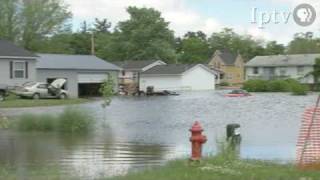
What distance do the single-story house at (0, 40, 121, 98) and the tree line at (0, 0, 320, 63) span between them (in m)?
11.7

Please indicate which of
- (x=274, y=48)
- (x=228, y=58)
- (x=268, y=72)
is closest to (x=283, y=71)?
(x=268, y=72)

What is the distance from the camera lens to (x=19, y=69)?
52.1 metres

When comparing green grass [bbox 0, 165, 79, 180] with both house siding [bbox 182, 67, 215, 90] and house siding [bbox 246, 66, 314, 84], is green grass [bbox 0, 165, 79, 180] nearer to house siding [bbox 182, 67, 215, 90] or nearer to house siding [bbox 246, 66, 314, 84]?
house siding [bbox 182, 67, 215, 90]

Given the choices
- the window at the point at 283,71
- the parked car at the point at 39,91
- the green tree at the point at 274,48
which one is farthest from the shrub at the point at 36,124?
the green tree at the point at 274,48

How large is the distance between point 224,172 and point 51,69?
50.0 meters

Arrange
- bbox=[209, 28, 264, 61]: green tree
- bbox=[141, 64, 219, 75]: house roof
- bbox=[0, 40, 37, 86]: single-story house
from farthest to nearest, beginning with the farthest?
1. bbox=[209, 28, 264, 61]: green tree
2. bbox=[141, 64, 219, 75]: house roof
3. bbox=[0, 40, 37, 86]: single-story house

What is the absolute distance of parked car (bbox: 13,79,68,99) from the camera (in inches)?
1898

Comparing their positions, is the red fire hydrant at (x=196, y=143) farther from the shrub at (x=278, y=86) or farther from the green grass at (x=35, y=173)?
the shrub at (x=278, y=86)

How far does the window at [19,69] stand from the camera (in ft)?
169

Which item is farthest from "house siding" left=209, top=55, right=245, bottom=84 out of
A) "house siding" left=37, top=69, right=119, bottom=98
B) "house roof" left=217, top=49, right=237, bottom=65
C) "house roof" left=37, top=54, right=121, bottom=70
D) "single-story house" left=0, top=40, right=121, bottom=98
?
"house siding" left=37, top=69, right=119, bottom=98

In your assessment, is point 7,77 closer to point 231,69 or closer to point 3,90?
point 3,90

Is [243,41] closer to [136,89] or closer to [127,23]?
[127,23]

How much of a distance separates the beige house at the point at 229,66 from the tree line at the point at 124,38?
25.1ft

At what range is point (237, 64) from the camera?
403ft
